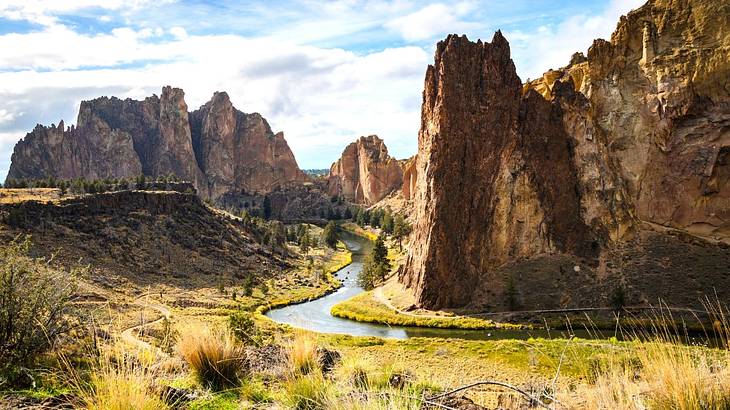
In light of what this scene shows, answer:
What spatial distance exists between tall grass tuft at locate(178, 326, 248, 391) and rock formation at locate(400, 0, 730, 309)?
218 feet

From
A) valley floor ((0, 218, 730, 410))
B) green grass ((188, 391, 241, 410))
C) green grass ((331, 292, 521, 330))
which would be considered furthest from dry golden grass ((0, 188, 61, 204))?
green grass ((188, 391, 241, 410))

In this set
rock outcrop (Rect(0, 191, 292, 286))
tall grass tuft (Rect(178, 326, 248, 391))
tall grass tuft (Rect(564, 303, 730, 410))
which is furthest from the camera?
rock outcrop (Rect(0, 191, 292, 286))

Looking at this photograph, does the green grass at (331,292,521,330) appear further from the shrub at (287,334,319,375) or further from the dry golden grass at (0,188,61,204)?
the dry golden grass at (0,188,61,204)

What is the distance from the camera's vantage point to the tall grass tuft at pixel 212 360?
375 inches

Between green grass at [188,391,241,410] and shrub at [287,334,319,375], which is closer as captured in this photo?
green grass at [188,391,241,410]

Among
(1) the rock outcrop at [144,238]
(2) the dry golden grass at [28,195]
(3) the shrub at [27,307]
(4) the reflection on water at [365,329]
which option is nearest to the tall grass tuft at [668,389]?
(3) the shrub at [27,307]

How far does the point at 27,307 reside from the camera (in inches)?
411

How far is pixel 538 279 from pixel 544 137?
23836 millimetres

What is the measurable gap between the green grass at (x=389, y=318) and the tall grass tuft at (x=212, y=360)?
2180 inches

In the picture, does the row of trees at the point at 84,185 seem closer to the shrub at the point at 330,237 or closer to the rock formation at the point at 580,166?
the shrub at the point at 330,237

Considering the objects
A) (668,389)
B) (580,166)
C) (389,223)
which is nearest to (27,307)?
(668,389)

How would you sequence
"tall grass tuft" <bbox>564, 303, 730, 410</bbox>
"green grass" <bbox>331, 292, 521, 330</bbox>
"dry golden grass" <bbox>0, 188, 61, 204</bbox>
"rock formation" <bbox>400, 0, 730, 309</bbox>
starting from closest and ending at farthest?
"tall grass tuft" <bbox>564, 303, 730, 410</bbox> < "green grass" <bbox>331, 292, 521, 330</bbox> < "rock formation" <bbox>400, 0, 730, 309</bbox> < "dry golden grass" <bbox>0, 188, 61, 204</bbox>

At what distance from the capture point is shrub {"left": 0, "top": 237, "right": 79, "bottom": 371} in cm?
968

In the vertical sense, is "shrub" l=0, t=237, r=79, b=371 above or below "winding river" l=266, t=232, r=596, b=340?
above
